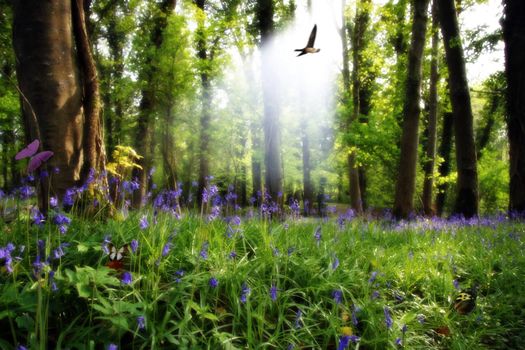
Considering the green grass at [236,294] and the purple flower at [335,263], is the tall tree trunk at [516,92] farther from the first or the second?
the purple flower at [335,263]

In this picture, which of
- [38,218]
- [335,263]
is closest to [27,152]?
[38,218]

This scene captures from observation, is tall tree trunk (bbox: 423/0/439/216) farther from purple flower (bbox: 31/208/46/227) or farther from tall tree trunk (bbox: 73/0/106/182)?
purple flower (bbox: 31/208/46/227)

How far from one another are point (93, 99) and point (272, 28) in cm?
636

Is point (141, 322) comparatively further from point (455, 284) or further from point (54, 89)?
point (54, 89)

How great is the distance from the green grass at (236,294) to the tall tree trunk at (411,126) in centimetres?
603

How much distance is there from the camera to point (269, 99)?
9320mm

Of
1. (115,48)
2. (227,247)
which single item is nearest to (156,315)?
(227,247)

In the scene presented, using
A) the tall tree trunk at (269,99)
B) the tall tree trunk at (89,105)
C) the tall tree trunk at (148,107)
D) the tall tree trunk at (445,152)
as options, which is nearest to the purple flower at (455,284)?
the tall tree trunk at (89,105)

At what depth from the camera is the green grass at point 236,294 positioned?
5.95 feet

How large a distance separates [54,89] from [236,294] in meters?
2.83

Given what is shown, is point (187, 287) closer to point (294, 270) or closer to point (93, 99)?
point (294, 270)

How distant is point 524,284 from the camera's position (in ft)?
11.3

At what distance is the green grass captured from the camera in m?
1.81

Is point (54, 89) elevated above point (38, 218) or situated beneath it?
elevated above
